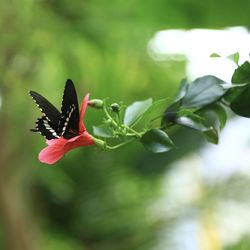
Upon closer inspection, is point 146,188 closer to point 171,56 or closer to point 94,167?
point 94,167

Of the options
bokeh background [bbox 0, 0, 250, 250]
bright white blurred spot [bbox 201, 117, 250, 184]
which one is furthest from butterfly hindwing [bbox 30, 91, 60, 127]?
bright white blurred spot [bbox 201, 117, 250, 184]

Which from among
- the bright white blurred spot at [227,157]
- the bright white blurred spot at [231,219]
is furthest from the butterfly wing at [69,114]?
the bright white blurred spot at [231,219]

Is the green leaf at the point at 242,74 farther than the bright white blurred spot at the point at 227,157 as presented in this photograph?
No

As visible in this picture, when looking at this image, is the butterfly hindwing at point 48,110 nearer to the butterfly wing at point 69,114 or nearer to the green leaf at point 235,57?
the butterfly wing at point 69,114

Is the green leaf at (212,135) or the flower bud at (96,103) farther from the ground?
the flower bud at (96,103)

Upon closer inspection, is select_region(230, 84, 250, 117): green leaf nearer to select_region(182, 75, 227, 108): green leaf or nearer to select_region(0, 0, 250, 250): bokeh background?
select_region(182, 75, 227, 108): green leaf

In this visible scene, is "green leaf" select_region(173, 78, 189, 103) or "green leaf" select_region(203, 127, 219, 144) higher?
"green leaf" select_region(173, 78, 189, 103)

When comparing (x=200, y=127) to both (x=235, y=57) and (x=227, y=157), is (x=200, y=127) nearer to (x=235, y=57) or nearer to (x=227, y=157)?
(x=235, y=57)
